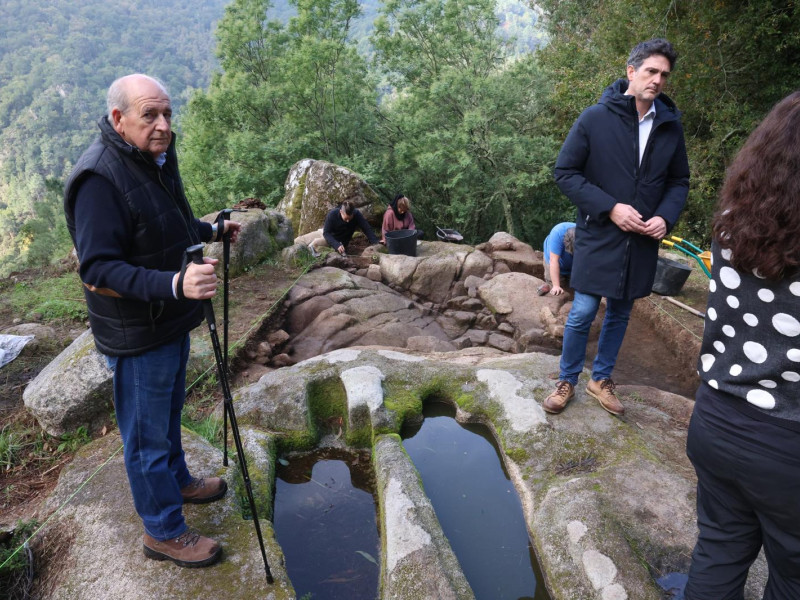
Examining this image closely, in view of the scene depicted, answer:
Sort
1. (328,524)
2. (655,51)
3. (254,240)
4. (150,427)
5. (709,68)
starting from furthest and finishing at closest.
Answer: (709,68)
(254,240)
(328,524)
(655,51)
(150,427)

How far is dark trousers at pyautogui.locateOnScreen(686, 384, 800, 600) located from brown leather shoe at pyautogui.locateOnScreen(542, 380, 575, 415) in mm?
1595

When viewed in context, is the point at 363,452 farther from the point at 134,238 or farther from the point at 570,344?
the point at 134,238

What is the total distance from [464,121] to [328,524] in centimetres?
1186

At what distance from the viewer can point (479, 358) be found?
453 centimetres

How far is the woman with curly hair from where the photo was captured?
1293mm

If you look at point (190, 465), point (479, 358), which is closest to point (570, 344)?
point (479, 358)

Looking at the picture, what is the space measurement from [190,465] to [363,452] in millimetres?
1108

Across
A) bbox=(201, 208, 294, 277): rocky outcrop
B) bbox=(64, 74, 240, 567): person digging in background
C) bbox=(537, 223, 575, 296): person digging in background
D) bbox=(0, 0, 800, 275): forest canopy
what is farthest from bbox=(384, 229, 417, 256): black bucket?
bbox=(64, 74, 240, 567): person digging in background

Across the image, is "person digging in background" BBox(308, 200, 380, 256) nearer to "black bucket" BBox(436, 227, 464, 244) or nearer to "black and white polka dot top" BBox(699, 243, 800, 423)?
"black bucket" BBox(436, 227, 464, 244)

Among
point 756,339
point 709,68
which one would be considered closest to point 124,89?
point 756,339

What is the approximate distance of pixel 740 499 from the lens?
151cm

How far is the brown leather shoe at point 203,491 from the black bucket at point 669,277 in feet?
17.7

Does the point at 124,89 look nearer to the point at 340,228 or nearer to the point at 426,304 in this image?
the point at 426,304

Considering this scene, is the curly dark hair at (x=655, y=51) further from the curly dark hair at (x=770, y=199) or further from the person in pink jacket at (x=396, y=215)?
the person in pink jacket at (x=396, y=215)
